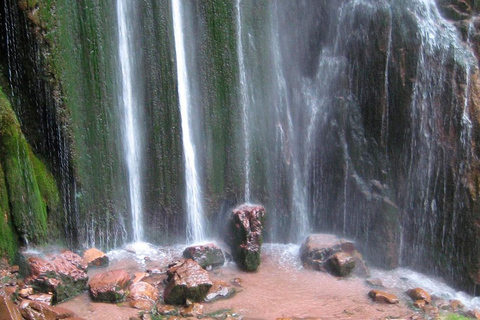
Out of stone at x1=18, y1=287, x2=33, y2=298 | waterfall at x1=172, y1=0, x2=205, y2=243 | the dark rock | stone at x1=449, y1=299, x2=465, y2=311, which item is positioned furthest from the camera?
waterfall at x1=172, y1=0, x2=205, y2=243

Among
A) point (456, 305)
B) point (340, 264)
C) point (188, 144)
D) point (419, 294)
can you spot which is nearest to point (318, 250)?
point (340, 264)

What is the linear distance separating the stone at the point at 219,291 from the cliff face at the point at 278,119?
1824 millimetres

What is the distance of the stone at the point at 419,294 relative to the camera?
26.5 ft

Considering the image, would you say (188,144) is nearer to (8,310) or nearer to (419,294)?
(8,310)

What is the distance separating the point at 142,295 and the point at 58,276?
1159mm

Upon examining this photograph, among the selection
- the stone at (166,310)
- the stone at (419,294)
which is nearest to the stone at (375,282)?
the stone at (419,294)

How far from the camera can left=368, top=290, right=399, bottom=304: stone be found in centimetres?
791

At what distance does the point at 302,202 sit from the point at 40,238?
4.90m

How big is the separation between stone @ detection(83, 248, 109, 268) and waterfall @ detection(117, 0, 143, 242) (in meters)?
0.98

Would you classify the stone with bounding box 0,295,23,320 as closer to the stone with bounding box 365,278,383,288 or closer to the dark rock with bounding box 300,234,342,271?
the dark rock with bounding box 300,234,342,271

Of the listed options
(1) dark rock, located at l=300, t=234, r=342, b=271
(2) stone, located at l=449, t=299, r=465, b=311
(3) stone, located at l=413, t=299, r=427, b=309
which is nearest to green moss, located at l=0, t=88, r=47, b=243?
(1) dark rock, located at l=300, t=234, r=342, b=271

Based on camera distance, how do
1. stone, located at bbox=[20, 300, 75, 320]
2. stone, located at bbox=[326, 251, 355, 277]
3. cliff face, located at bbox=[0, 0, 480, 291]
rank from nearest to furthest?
stone, located at bbox=[20, 300, 75, 320] → cliff face, located at bbox=[0, 0, 480, 291] → stone, located at bbox=[326, 251, 355, 277]

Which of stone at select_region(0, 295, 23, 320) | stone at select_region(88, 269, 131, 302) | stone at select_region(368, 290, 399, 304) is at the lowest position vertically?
stone at select_region(368, 290, 399, 304)

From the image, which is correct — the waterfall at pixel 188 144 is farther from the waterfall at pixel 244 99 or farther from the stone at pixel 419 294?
the stone at pixel 419 294
